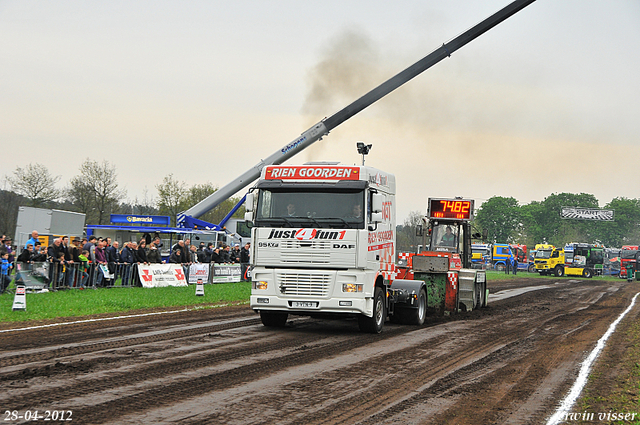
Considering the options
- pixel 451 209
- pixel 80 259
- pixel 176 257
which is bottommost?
pixel 80 259

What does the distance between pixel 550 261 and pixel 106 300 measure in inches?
2127

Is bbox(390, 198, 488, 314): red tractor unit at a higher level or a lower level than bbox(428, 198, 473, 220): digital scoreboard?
lower

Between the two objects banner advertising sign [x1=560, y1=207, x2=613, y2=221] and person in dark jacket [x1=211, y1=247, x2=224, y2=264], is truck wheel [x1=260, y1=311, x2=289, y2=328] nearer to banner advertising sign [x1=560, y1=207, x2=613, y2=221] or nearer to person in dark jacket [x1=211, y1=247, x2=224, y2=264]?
person in dark jacket [x1=211, y1=247, x2=224, y2=264]

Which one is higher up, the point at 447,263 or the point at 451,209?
the point at 451,209

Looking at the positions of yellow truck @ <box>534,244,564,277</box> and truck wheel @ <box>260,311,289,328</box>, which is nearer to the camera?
truck wheel @ <box>260,311,289,328</box>

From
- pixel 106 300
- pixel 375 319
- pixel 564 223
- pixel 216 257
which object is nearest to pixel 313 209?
pixel 375 319

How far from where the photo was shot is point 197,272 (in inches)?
1004

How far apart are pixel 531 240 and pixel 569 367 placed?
12800 cm

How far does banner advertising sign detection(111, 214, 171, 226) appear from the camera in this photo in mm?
37156

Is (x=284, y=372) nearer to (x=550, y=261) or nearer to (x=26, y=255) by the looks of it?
(x=26, y=255)

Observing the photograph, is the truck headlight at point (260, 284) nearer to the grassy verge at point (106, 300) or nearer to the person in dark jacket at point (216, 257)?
the grassy verge at point (106, 300)

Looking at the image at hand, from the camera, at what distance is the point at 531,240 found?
130750 millimetres

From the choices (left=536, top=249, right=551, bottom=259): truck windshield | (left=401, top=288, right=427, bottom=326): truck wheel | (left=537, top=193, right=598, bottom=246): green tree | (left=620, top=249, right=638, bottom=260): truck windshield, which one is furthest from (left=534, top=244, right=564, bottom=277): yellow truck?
(left=537, top=193, right=598, bottom=246): green tree

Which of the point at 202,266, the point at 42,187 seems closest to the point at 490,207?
the point at 42,187
